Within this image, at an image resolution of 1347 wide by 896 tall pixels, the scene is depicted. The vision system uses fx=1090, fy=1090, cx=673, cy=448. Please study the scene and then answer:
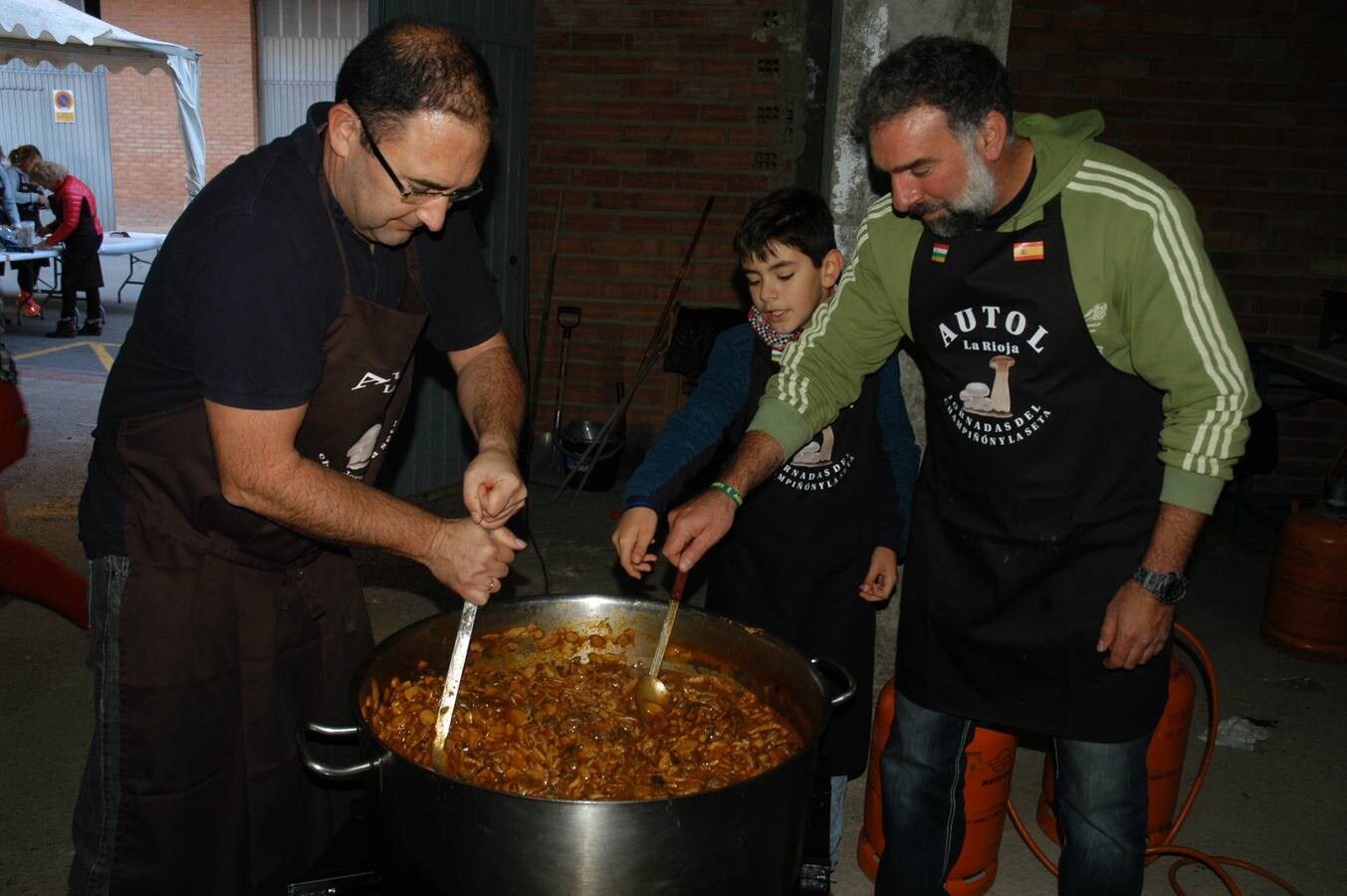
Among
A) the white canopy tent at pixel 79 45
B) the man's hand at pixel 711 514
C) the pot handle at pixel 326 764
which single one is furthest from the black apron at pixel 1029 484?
the white canopy tent at pixel 79 45

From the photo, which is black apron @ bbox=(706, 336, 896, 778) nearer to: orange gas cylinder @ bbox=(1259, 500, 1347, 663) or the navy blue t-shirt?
the navy blue t-shirt

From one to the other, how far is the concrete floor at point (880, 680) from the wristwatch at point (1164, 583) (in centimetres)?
153

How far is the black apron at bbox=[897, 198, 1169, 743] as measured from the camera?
7.50 ft

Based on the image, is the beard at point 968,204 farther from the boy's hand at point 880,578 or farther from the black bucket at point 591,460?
the black bucket at point 591,460

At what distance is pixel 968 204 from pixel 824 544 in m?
1.05

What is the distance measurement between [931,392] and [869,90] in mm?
706

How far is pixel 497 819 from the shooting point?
4.95 ft

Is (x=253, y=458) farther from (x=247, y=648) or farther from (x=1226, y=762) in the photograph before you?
(x=1226, y=762)

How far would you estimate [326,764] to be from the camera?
1.82 m

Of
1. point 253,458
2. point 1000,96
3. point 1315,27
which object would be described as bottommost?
point 253,458

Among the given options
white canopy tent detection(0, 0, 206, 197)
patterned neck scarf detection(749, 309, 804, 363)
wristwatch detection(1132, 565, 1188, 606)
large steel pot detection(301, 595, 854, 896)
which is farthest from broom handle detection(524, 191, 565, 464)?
white canopy tent detection(0, 0, 206, 197)

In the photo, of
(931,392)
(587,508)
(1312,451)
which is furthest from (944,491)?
(1312,451)

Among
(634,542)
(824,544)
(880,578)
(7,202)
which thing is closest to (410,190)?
(634,542)

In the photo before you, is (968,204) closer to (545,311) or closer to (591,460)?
(591,460)
